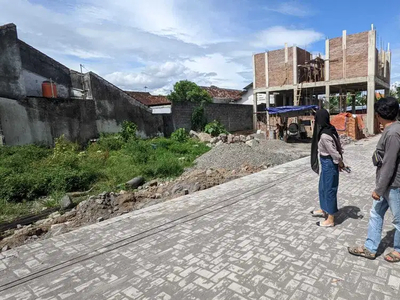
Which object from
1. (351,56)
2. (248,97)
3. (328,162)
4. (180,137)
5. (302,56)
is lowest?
(180,137)

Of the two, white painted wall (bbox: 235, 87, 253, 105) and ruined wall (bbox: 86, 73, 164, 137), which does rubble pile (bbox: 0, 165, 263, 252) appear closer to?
ruined wall (bbox: 86, 73, 164, 137)

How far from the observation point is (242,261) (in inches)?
121

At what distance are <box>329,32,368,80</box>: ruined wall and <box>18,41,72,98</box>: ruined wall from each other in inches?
755

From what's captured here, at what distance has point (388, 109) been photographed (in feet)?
8.82

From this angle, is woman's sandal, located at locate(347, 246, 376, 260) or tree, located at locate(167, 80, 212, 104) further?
tree, located at locate(167, 80, 212, 104)

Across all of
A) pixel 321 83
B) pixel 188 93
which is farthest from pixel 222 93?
pixel 321 83

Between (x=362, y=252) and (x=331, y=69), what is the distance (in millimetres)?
22053

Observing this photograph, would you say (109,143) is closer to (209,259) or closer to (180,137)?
(180,137)

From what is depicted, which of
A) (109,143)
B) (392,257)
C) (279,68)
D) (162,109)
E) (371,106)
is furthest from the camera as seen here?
(279,68)

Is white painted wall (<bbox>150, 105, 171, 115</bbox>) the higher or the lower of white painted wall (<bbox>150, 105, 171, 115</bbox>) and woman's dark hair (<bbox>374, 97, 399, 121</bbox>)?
the higher

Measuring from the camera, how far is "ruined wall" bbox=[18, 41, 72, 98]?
12764 mm

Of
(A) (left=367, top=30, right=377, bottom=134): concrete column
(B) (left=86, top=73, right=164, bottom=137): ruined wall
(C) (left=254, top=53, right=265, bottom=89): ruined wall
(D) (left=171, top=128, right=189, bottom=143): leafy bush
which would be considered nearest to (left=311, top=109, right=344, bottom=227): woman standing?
(D) (left=171, top=128, right=189, bottom=143): leafy bush

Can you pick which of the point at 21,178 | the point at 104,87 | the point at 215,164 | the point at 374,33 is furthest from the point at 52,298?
the point at 374,33

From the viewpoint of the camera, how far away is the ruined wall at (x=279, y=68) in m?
23.6
